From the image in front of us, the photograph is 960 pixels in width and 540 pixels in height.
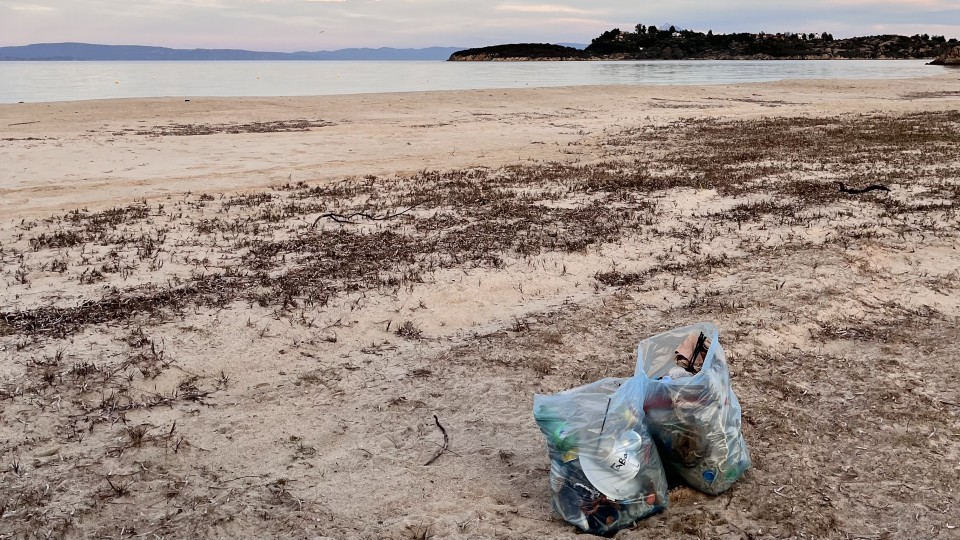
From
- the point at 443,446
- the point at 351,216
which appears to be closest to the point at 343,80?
the point at 351,216

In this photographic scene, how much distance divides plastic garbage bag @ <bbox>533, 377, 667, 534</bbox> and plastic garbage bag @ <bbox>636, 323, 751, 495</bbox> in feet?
0.33

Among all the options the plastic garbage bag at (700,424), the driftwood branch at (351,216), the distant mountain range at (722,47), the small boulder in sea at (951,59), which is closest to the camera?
the plastic garbage bag at (700,424)

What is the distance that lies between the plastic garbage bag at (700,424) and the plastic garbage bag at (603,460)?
101 mm

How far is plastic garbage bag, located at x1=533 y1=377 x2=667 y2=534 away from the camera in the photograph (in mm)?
3223

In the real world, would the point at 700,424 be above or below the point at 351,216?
below

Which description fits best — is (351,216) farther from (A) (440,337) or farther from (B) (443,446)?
(B) (443,446)

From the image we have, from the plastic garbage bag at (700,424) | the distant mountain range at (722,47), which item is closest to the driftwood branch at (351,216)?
the plastic garbage bag at (700,424)

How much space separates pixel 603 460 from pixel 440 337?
8.11ft

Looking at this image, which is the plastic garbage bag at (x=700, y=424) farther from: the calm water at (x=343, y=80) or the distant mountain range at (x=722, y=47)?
the distant mountain range at (x=722, y=47)

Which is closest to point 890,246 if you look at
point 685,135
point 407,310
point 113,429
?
point 407,310

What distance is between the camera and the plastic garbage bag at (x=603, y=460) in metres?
3.22

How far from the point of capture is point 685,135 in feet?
59.5

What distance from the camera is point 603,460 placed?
321cm

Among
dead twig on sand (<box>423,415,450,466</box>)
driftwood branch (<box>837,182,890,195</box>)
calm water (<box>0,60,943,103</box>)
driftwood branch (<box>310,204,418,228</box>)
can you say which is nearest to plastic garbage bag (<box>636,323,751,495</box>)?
dead twig on sand (<box>423,415,450,466</box>)
